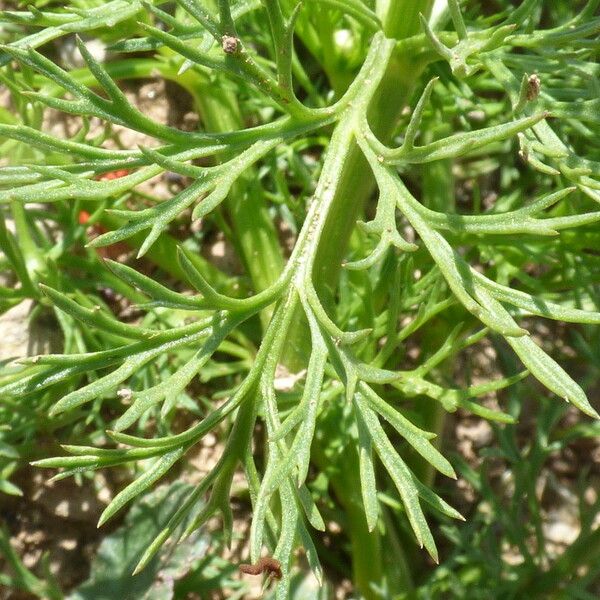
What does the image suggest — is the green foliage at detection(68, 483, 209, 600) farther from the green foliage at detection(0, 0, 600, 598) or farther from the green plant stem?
the green plant stem

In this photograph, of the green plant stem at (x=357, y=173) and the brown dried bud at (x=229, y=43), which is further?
the green plant stem at (x=357, y=173)

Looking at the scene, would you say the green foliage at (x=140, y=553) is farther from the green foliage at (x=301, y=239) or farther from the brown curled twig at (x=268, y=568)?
the brown curled twig at (x=268, y=568)

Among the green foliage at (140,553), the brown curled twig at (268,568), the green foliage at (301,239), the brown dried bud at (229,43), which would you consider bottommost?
the green foliage at (140,553)

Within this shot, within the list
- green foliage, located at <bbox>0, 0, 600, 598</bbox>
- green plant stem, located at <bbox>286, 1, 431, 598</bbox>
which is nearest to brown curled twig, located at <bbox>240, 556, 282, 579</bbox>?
green foliage, located at <bbox>0, 0, 600, 598</bbox>

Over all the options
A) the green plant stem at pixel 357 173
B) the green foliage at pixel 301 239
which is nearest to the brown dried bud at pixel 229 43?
the green foliage at pixel 301 239

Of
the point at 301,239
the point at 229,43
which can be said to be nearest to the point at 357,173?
the point at 301,239

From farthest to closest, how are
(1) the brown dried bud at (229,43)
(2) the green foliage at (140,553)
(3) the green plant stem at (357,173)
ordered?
(2) the green foliage at (140,553)
(3) the green plant stem at (357,173)
(1) the brown dried bud at (229,43)

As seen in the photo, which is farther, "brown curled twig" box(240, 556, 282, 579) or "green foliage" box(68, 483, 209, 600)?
"green foliage" box(68, 483, 209, 600)

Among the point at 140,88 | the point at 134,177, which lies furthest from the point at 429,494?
the point at 140,88
